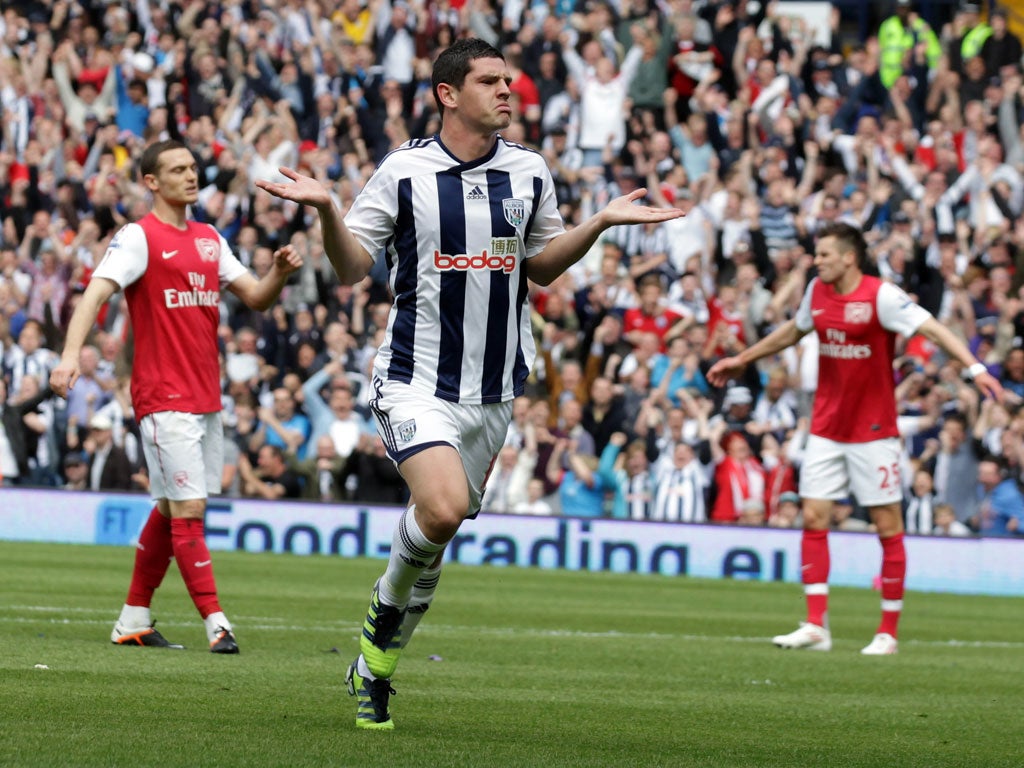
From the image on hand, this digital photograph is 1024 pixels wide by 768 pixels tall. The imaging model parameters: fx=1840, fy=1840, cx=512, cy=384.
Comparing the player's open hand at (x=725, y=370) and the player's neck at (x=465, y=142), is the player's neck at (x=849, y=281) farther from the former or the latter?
the player's neck at (x=465, y=142)

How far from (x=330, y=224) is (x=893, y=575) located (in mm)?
6708

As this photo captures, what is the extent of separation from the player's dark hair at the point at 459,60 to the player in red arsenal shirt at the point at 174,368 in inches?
102

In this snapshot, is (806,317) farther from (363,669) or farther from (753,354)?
(363,669)

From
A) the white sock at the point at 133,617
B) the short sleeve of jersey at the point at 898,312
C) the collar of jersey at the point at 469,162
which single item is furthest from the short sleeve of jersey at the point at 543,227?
the short sleeve of jersey at the point at 898,312

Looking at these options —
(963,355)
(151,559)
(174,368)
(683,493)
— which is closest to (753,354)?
(963,355)

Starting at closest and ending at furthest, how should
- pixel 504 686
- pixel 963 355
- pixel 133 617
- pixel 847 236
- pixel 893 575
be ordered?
pixel 504 686 → pixel 133 617 → pixel 963 355 → pixel 847 236 → pixel 893 575

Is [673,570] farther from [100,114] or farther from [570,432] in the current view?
[100,114]

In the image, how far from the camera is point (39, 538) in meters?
20.9

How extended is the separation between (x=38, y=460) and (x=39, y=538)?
50.3 inches

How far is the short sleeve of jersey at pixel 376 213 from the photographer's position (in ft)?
23.8

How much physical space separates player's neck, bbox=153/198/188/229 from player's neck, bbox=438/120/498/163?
3.07 metres

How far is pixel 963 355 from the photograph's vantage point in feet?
36.9

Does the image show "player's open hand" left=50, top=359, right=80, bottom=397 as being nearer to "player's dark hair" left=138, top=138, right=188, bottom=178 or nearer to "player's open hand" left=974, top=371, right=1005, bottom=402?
"player's dark hair" left=138, top=138, right=188, bottom=178

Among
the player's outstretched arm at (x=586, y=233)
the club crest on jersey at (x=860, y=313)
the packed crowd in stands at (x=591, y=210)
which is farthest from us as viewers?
the packed crowd in stands at (x=591, y=210)
